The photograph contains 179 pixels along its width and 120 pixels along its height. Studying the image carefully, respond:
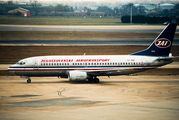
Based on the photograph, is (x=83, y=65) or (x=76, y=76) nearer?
(x=76, y=76)

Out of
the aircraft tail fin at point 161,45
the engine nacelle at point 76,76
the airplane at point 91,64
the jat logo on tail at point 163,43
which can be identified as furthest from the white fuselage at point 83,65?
the jat logo on tail at point 163,43

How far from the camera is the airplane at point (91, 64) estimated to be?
41281mm

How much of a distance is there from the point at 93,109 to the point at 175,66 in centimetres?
3392

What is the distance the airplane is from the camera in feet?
135

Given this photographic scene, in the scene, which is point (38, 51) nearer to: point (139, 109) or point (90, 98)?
point (90, 98)

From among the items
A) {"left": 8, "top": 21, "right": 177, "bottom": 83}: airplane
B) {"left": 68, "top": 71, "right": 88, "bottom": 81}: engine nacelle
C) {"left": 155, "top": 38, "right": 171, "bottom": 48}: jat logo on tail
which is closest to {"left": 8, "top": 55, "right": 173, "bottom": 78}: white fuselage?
{"left": 8, "top": 21, "right": 177, "bottom": 83}: airplane

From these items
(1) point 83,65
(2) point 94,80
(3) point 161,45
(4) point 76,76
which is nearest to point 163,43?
(3) point 161,45

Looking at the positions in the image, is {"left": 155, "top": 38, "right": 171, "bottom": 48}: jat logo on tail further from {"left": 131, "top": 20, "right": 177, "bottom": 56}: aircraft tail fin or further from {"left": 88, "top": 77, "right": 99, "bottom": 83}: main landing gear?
{"left": 88, "top": 77, "right": 99, "bottom": 83}: main landing gear

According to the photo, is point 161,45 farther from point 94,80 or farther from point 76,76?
point 76,76

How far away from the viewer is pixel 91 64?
42.3 m

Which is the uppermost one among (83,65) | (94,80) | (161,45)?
(161,45)

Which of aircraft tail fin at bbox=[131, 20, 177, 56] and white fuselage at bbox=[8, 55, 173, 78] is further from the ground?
aircraft tail fin at bbox=[131, 20, 177, 56]

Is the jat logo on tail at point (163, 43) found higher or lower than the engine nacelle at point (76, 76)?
higher

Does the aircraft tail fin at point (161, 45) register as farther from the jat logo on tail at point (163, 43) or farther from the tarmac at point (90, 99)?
the tarmac at point (90, 99)
